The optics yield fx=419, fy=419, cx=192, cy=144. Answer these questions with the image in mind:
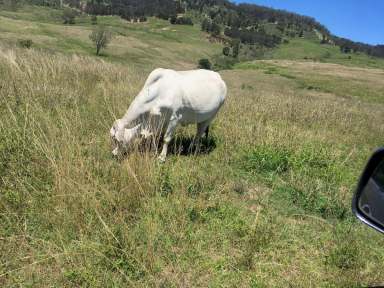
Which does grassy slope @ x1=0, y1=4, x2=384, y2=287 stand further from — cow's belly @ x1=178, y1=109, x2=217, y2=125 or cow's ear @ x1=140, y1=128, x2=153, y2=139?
cow's belly @ x1=178, y1=109, x2=217, y2=125

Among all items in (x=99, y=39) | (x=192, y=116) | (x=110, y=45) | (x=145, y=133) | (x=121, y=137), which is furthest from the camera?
(x=110, y=45)

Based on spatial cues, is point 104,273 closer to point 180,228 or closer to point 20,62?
point 180,228

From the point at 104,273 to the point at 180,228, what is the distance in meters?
1.16

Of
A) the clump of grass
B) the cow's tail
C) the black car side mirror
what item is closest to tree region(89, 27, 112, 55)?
the cow's tail

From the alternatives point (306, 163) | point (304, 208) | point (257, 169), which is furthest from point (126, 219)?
point (306, 163)

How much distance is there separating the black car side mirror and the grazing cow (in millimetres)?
4717

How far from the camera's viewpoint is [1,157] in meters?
5.61

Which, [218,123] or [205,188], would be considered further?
[218,123]

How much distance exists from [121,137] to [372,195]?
525 cm

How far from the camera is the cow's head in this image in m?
7.04

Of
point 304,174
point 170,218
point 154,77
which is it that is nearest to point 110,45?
point 154,77

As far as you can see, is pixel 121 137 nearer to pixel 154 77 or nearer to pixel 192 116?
pixel 154 77

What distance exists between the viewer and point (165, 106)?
7.62 m

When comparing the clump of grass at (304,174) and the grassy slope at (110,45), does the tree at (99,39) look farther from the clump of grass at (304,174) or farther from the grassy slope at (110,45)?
the clump of grass at (304,174)
